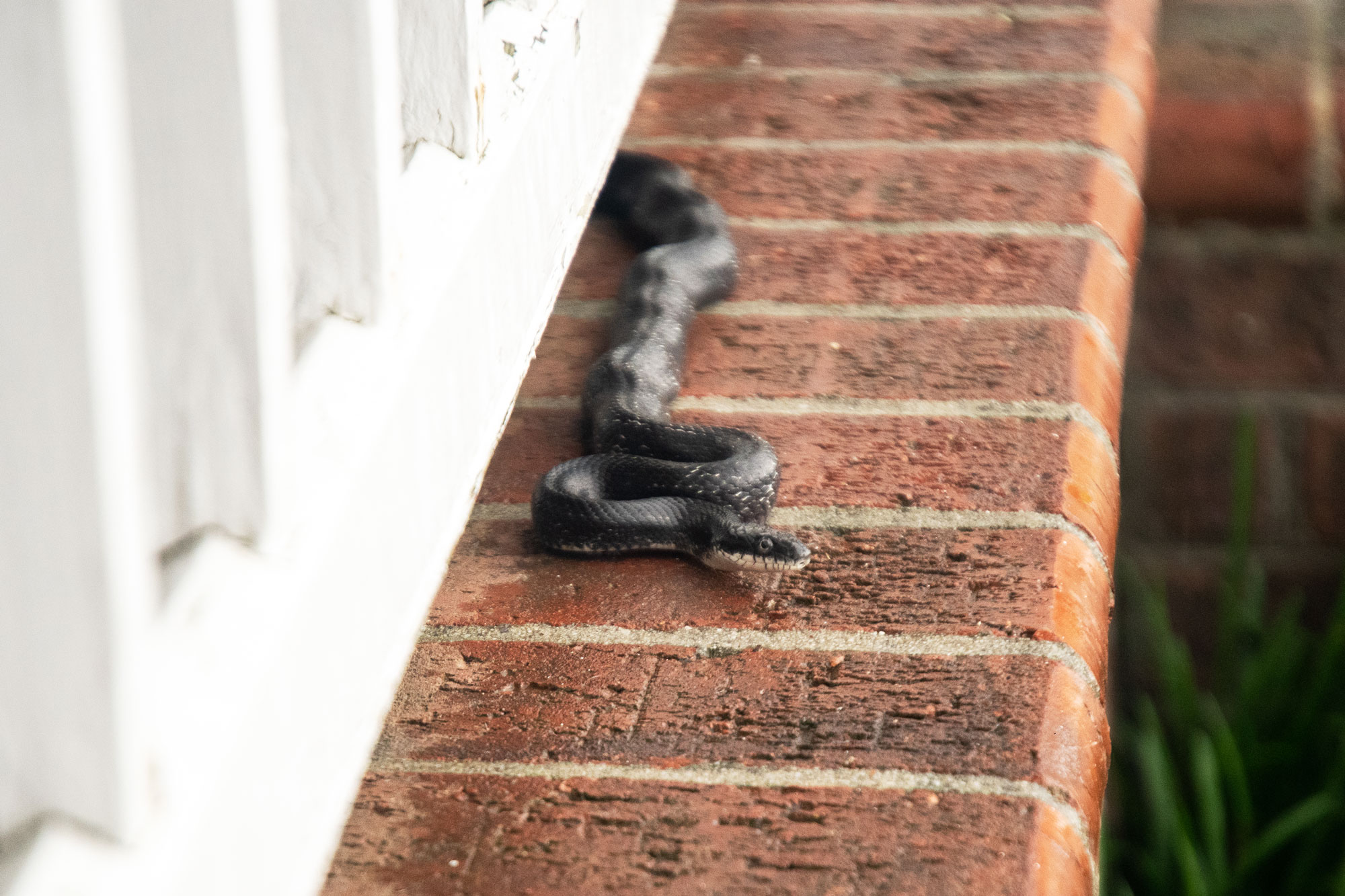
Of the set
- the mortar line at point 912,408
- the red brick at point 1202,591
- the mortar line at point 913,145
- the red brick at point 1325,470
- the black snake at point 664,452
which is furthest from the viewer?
the red brick at point 1202,591

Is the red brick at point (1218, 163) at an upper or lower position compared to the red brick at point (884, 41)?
lower

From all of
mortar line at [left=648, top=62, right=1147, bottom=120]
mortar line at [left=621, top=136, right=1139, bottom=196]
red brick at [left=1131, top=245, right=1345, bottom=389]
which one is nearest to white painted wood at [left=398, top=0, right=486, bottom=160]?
mortar line at [left=621, top=136, right=1139, bottom=196]

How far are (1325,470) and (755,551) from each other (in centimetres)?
153

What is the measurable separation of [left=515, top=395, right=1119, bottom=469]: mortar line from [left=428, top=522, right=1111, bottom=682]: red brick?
17 cm

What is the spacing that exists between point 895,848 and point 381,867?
282 millimetres

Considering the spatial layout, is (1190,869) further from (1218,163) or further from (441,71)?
(441,71)

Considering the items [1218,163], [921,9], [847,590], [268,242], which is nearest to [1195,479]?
[1218,163]

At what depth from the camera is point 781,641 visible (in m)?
0.92

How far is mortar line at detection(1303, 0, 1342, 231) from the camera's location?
2.03 meters

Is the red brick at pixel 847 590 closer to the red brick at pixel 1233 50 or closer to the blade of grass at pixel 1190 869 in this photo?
the blade of grass at pixel 1190 869

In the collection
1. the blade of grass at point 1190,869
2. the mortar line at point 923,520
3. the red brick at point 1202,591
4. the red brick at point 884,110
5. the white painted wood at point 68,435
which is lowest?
the blade of grass at point 1190,869

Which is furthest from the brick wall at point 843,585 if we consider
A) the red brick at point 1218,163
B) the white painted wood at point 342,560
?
the red brick at point 1218,163

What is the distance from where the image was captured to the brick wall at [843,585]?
77cm

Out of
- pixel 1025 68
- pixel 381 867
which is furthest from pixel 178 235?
pixel 1025 68
